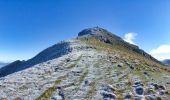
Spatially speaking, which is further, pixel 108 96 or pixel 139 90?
pixel 139 90

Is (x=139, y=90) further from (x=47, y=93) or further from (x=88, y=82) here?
(x=47, y=93)

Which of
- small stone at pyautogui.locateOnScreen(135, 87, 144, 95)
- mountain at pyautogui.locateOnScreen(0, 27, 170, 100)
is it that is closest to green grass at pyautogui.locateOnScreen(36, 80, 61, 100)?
mountain at pyautogui.locateOnScreen(0, 27, 170, 100)

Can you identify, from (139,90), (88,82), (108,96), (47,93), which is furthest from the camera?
(88,82)

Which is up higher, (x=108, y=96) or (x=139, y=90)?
(x=139, y=90)

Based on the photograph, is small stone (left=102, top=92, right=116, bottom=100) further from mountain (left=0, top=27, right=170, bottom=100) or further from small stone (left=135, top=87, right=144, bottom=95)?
small stone (left=135, top=87, right=144, bottom=95)

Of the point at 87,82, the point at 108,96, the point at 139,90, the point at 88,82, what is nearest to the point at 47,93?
the point at 87,82

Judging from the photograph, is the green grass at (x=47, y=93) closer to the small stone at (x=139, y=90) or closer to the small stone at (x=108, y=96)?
the small stone at (x=108, y=96)

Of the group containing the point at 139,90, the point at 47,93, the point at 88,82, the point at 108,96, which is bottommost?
the point at 108,96

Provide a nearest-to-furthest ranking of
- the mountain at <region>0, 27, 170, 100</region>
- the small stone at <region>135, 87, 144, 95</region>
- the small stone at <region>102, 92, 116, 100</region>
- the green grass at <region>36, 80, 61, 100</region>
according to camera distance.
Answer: the small stone at <region>102, 92, 116, 100</region> < the green grass at <region>36, 80, 61, 100</region> < the mountain at <region>0, 27, 170, 100</region> < the small stone at <region>135, 87, 144, 95</region>

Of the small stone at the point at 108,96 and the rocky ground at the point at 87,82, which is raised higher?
the rocky ground at the point at 87,82

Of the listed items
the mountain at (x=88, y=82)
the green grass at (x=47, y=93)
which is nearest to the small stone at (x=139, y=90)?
the mountain at (x=88, y=82)

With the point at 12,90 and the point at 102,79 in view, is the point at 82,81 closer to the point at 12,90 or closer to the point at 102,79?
the point at 102,79

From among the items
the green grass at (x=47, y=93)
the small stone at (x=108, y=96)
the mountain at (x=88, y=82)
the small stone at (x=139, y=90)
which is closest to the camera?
the small stone at (x=108, y=96)

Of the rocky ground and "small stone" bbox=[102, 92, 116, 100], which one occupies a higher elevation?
the rocky ground
